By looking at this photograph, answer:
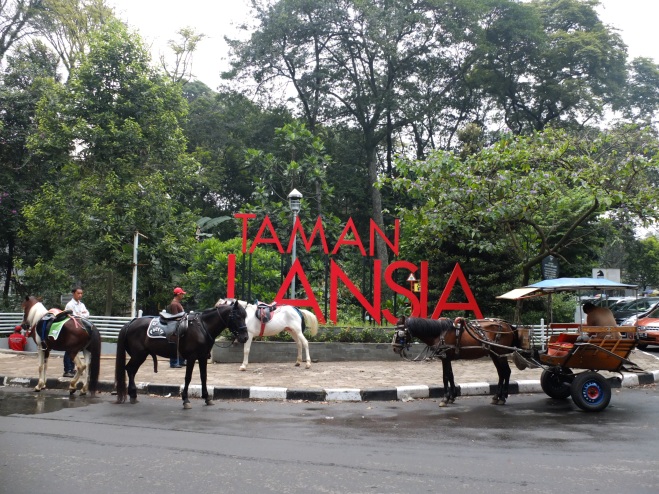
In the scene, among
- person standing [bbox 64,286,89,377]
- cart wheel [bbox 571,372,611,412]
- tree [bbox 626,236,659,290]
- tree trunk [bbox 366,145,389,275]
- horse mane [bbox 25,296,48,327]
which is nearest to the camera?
cart wheel [bbox 571,372,611,412]

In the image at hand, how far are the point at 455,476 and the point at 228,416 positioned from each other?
4.09 meters

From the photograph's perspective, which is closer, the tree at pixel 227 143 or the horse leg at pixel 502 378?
the horse leg at pixel 502 378

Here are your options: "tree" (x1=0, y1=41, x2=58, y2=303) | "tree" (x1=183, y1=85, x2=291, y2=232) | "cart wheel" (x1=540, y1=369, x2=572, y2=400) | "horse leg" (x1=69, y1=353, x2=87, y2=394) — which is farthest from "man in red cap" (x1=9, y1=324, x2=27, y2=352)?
"cart wheel" (x1=540, y1=369, x2=572, y2=400)

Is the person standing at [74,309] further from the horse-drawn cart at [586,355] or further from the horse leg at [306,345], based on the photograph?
the horse-drawn cart at [586,355]

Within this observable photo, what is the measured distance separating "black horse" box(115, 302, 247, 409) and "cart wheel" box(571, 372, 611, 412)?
496 centimetres

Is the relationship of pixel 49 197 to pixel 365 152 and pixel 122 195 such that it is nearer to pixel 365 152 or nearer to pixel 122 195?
pixel 122 195

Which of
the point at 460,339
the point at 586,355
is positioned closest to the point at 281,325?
the point at 460,339

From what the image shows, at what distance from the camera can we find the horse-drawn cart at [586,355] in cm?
895

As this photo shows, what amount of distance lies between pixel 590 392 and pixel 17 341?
1588 cm

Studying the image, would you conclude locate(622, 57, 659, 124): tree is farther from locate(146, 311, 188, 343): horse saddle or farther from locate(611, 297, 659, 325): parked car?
locate(146, 311, 188, 343): horse saddle

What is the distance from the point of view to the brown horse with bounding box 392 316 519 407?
9.61 m

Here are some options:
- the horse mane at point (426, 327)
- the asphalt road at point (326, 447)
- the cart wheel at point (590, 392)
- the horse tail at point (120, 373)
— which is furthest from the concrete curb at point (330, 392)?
the cart wheel at point (590, 392)

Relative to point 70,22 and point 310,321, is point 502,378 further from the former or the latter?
point 70,22

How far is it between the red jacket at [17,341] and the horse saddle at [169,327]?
34.2 feet
